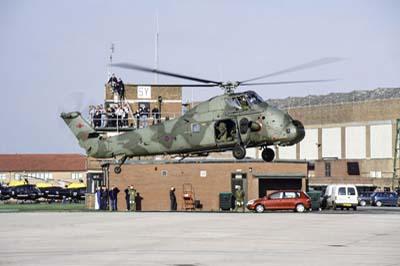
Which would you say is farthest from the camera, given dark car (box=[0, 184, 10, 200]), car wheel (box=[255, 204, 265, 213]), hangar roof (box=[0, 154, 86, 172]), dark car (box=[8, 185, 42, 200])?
hangar roof (box=[0, 154, 86, 172])

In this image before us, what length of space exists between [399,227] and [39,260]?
59.7 feet

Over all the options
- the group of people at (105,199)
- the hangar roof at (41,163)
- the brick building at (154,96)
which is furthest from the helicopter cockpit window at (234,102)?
the hangar roof at (41,163)

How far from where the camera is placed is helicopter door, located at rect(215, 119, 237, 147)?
38781mm

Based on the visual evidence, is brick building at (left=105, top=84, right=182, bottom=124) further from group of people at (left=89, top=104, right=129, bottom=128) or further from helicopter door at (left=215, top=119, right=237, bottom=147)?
helicopter door at (left=215, top=119, right=237, bottom=147)

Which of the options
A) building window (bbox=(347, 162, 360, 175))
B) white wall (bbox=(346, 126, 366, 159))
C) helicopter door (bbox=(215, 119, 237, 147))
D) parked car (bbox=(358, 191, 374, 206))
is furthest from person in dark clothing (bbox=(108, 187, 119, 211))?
white wall (bbox=(346, 126, 366, 159))

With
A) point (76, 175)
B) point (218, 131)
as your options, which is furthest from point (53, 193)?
point (76, 175)

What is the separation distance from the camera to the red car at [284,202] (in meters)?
51.8

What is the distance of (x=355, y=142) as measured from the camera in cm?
11419

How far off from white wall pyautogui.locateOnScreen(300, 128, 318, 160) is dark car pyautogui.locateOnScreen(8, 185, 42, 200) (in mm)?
45746

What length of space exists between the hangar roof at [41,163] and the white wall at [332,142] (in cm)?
4352

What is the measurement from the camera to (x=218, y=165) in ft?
197

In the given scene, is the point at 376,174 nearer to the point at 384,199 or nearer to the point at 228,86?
the point at 384,199

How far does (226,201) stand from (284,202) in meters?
6.38

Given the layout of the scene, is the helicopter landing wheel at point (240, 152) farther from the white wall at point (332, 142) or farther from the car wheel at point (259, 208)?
the white wall at point (332, 142)
